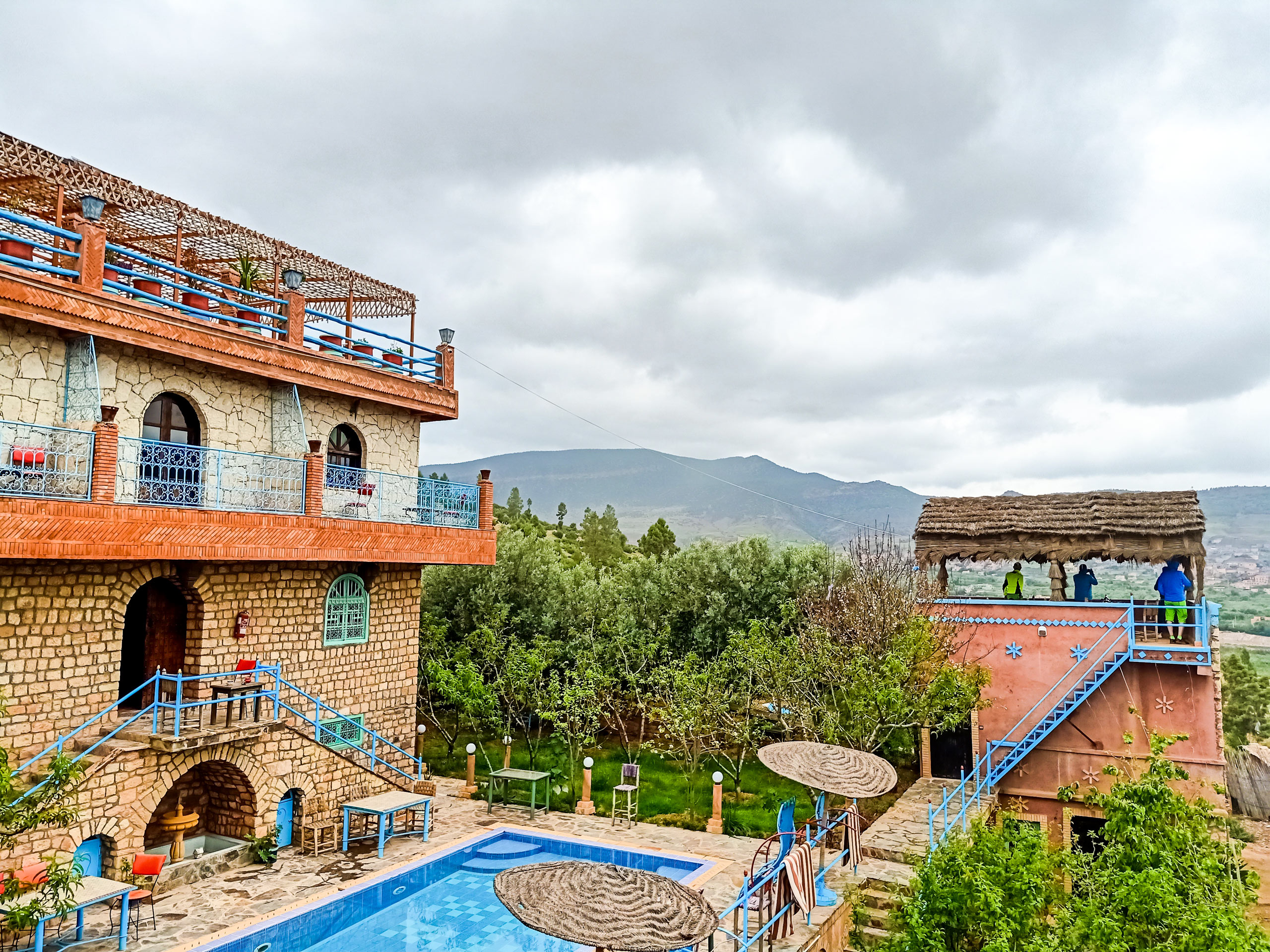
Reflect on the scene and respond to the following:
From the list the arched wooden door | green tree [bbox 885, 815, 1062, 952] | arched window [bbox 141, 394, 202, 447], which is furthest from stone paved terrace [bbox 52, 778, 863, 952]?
arched window [bbox 141, 394, 202, 447]

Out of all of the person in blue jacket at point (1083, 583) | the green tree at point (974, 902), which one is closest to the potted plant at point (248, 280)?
the green tree at point (974, 902)

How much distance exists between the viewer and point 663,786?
731 inches

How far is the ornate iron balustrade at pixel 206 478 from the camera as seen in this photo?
1188 centimetres

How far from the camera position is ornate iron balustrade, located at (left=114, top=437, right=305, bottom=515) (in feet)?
39.0

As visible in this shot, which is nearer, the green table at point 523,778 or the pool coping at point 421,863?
the pool coping at point 421,863

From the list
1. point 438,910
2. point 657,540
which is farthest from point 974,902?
point 657,540

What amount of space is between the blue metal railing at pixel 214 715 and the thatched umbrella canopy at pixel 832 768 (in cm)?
687

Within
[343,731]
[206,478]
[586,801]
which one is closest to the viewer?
[206,478]

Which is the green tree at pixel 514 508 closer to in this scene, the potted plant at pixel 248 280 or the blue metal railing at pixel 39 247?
the potted plant at pixel 248 280

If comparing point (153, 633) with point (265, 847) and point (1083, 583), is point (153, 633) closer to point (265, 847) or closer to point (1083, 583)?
point (265, 847)

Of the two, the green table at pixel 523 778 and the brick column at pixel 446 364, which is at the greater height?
the brick column at pixel 446 364

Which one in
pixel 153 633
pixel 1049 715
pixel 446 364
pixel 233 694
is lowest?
pixel 1049 715

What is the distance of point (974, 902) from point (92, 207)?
12.8 m

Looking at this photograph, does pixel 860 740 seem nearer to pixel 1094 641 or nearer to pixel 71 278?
pixel 1094 641
